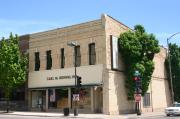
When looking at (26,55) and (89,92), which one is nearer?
(89,92)

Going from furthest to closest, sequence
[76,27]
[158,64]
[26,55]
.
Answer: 1. [158,64]
2. [26,55]
3. [76,27]

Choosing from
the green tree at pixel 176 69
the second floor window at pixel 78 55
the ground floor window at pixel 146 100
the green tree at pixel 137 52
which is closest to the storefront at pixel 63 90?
the second floor window at pixel 78 55

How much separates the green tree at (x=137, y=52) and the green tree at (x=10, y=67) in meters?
12.0

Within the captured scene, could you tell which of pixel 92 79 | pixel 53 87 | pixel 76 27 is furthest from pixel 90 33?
pixel 53 87

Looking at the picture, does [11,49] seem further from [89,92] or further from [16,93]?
[89,92]

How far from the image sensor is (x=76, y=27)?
39.7 meters

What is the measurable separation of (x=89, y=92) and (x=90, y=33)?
626 cm

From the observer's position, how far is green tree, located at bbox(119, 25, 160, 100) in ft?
127

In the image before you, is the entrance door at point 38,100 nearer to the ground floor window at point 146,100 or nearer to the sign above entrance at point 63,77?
the sign above entrance at point 63,77

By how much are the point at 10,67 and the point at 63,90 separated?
6.49 metres

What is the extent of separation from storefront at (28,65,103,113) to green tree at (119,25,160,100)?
366 cm

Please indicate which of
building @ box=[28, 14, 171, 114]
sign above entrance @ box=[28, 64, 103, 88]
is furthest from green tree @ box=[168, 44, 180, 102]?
sign above entrance @ box=[28, 64, 103, 88]

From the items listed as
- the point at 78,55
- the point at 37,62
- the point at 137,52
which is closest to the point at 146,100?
the point at 137,52

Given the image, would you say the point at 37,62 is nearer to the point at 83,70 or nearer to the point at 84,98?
the point at 83,70
